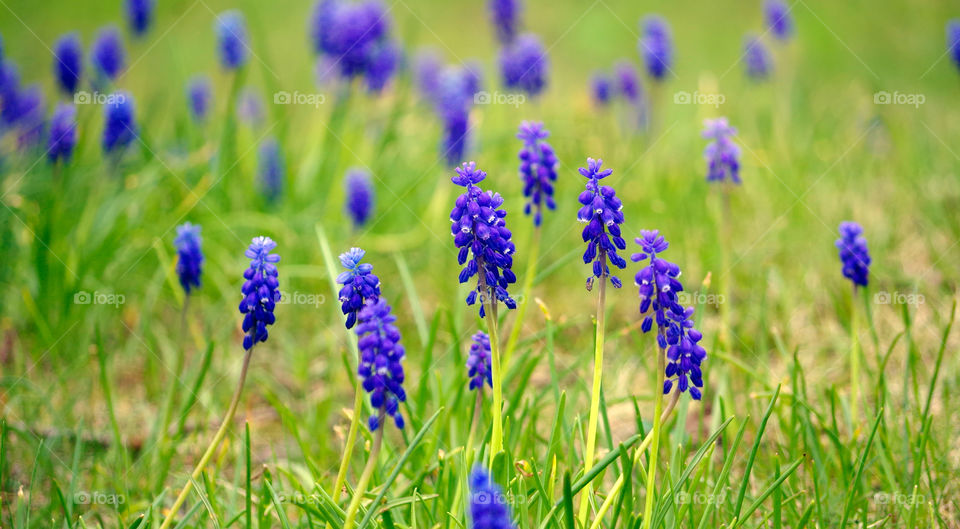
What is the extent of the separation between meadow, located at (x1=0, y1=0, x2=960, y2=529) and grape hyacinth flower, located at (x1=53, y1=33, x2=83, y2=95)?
72mm

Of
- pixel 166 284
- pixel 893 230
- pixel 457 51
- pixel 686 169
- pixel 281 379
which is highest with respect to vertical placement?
pixel 457 51

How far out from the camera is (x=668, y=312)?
7.49ft

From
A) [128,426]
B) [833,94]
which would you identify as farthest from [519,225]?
[833,94]

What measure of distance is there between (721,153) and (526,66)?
2.58 metres

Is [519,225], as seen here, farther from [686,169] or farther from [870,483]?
[870,483]

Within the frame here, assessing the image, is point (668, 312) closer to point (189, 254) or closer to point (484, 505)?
point (484, 505)

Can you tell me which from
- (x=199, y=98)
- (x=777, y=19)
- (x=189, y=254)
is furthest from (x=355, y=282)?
(x=199, y=98)

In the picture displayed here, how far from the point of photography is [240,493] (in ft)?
10.1

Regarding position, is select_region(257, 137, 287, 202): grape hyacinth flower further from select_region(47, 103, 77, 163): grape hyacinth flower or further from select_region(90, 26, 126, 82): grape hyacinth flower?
select_region(90, 26, 126, 82): grape hyacinth flower

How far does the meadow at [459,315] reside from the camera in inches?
96.2

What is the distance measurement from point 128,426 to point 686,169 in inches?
196

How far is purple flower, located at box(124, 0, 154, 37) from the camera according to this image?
240 inches

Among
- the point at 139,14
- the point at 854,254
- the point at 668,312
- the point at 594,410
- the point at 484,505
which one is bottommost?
the point at 484,505

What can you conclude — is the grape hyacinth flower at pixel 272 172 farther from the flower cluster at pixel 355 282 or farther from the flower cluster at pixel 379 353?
the flower cluster at pixel 379 353
